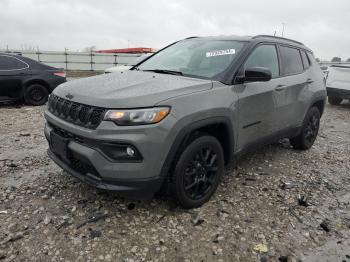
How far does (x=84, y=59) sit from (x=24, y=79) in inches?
677

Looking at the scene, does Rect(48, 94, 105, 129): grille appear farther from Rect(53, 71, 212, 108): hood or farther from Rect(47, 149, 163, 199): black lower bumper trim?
Rect(47, 149, 163, 199): black lower bumper trim

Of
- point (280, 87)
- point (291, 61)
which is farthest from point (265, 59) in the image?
point (291, 61)

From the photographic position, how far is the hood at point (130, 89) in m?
2.87

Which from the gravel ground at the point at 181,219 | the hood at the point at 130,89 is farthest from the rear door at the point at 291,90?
the hood at the point at 130,89

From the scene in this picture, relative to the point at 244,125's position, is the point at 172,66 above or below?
above

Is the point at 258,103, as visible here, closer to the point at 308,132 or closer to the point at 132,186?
the point at 132,186

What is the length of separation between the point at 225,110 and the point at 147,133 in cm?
97

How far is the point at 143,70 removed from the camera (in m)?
4.17

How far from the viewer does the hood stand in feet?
9.41

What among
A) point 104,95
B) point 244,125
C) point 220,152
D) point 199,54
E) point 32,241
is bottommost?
point 32,241

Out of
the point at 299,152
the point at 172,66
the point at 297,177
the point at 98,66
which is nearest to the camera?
the point at 172,66

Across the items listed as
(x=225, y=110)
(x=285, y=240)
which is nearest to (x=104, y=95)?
(x=225, y=110)

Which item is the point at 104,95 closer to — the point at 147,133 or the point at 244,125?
the point at 147,133

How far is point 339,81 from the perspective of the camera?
10461 millimetres
